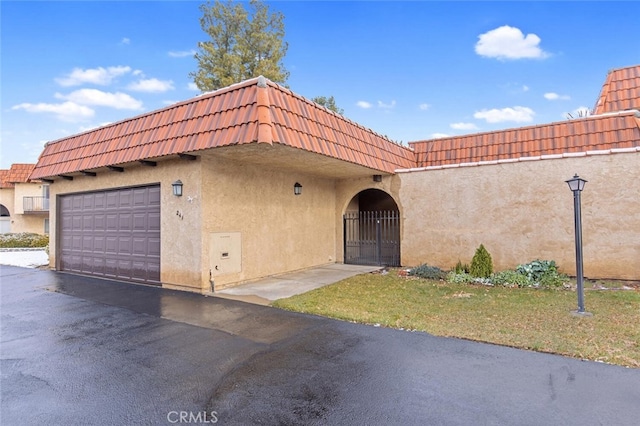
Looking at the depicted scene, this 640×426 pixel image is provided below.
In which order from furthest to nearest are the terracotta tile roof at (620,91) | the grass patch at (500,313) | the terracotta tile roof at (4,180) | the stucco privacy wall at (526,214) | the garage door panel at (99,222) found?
1. the terracotta tile roof at (4,180)
2. the terracotta tile roof at (620,91)
3. the garage door panel at (99,222)
4. the stucco privacy wall at (526,214)
5. the grass patch at (500,313)

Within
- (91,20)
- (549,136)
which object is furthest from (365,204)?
(91,20)

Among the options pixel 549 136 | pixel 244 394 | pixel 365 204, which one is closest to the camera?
pixel 244 394

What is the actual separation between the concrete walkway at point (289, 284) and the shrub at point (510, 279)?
346 cm

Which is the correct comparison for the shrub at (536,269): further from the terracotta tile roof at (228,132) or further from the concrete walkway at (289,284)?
the terracotta tile roof at (228,132)

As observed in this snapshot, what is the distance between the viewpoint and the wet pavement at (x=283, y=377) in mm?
2758

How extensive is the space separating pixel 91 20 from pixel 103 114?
7.83 m

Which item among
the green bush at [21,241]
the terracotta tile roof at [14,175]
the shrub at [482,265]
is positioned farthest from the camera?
the terracotta tile roof at [14,175]

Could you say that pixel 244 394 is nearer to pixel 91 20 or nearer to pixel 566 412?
pixel 566 412

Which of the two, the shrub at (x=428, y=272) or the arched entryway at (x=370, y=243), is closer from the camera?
the shrub at (x=428, y=272)

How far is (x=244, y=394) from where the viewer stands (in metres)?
3.10

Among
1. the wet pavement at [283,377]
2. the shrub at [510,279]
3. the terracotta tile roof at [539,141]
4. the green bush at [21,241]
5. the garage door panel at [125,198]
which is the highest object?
the terracotta tile roof at [539,141]

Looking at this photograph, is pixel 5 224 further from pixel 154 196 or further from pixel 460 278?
pixel 460 278

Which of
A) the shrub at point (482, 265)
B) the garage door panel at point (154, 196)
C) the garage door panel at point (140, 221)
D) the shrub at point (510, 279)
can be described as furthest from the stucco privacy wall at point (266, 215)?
the shrub at point (510, 279)

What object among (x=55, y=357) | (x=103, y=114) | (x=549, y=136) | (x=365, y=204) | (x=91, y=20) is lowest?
(x=55, y=357)
